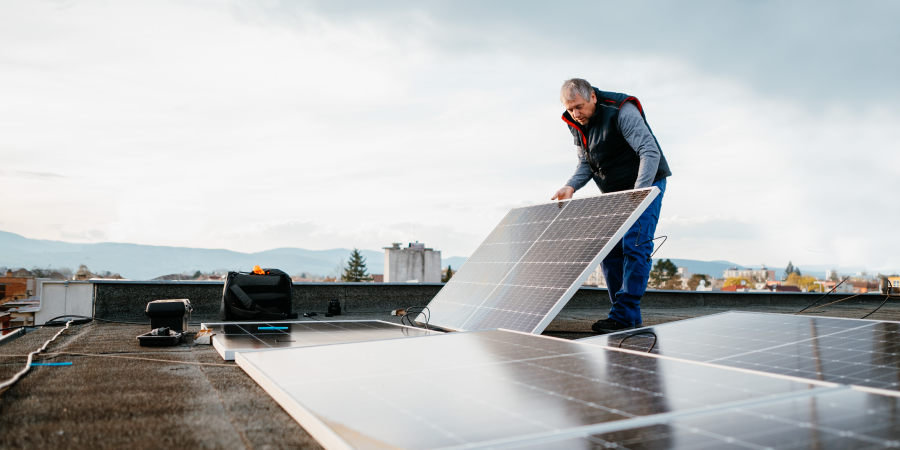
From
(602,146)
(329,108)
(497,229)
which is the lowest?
(497,229)

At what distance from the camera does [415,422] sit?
4.51 feet

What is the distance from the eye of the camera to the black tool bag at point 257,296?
5.23 metres

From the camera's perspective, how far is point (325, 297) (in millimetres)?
6945

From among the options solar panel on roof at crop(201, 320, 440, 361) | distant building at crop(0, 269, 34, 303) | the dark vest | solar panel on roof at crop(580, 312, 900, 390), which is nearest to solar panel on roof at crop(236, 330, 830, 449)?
solar panel on roof at crop(580, 312, 900, 390)

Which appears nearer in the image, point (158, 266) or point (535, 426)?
point (535, 426)

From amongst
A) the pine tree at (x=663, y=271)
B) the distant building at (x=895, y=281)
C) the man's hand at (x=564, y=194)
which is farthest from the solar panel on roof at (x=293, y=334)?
the pine tree at (x=663, y=271)

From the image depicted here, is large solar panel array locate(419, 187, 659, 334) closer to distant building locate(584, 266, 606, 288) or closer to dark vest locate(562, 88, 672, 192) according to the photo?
distant building locate(584, 266, 606, 288)

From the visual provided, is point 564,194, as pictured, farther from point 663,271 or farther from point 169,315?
point 663,271

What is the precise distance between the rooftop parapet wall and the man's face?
11.9 ft

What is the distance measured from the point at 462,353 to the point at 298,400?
35.2 inches

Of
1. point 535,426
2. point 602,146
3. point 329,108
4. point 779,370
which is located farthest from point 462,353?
point 329,108

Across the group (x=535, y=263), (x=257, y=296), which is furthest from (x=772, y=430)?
(x=257, y=296)

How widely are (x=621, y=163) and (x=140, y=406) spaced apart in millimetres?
4013

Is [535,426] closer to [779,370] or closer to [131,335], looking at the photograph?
[779,370]
